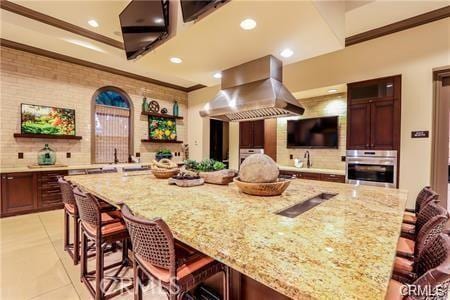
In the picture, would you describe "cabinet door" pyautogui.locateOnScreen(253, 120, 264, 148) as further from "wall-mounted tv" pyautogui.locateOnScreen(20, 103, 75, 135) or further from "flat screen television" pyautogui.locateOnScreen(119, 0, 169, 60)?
"wall-mounted tv" pyautogui.locateOnScreen(20, 103, 75, 135)

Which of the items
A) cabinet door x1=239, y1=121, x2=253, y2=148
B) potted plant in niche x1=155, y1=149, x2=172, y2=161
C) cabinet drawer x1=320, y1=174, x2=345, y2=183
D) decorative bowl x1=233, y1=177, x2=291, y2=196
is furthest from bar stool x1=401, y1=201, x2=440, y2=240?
potted plant in niche x1=155, y1=149, x2=172, y2=161

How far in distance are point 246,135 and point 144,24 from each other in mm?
3468

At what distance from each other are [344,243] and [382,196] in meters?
1.26

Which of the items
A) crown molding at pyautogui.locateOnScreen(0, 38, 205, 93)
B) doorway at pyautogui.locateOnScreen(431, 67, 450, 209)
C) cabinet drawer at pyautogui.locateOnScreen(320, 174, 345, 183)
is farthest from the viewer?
crown molding at pyautogui.locateOnScreen(0, 38, 205, 93)

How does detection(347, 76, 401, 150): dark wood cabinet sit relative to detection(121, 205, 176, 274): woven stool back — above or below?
above

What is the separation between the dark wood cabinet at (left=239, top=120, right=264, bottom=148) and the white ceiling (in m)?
1.86

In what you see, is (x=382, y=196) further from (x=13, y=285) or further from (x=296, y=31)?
(x=13, y=285)

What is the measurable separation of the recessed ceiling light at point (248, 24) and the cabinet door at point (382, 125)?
258cm

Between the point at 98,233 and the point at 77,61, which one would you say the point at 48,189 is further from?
the point at 98,233

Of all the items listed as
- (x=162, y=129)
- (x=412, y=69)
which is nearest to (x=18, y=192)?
(x=162, y=129)

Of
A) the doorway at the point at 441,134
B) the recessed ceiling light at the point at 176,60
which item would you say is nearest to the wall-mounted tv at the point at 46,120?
the recessed ceiling light at the point at 176,60

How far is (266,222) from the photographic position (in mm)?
1176

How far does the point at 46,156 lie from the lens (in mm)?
4367

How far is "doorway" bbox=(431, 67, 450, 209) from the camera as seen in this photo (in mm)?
3113
